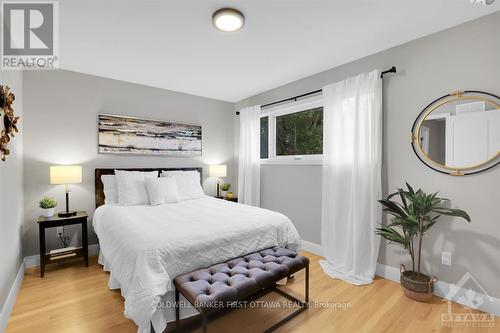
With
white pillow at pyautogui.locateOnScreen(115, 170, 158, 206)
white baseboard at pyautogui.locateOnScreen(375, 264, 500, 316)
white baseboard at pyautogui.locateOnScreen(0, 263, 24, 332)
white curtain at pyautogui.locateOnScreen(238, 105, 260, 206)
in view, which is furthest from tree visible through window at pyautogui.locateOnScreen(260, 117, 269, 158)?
white baseboard at pyautogui.locateOnScreen(0, 263, 24, 332)

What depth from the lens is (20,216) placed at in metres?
2.70

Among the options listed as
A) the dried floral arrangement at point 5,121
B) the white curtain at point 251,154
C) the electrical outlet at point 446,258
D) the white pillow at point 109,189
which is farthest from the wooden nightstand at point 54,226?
the electrical outlet at point 446,258

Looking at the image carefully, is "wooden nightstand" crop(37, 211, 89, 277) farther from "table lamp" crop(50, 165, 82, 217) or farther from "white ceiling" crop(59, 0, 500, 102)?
"white ceiling" crop(59, 0, 500, 102)

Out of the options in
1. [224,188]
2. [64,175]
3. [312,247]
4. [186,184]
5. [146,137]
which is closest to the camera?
[64,175]

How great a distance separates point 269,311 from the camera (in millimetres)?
2039

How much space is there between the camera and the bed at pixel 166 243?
1603 mm

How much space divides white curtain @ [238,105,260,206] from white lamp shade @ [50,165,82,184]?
2.43 metres

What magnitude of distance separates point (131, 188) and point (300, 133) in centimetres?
251

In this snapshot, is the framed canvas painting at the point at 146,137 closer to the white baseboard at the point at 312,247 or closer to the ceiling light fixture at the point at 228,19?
the ceiling light fixture at the point at 228,19

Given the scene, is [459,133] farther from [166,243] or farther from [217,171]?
[217,171]

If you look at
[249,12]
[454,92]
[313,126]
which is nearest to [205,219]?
[249,12]

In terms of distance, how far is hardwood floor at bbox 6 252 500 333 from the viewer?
5.98ft

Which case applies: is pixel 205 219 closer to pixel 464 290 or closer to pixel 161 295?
pixel 161 295

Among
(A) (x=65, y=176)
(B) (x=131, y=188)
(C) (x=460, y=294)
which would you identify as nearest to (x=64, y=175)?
(A) (x=65, y=176)
